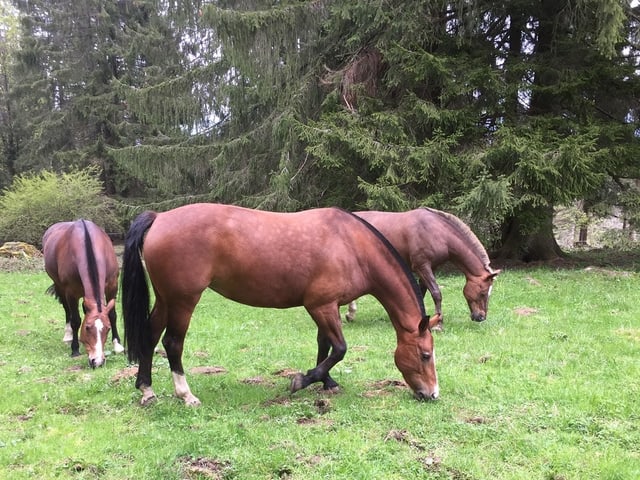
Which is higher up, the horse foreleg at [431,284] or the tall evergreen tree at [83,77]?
the tall evergreen tree at [83,77]

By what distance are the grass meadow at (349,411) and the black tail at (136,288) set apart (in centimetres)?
67

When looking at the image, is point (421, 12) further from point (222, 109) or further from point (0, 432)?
point (0, 432)

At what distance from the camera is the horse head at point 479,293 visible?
724 cm

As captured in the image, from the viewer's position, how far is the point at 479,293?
7.27 m

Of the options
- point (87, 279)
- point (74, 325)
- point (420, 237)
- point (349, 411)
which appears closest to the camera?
point (349, 411)

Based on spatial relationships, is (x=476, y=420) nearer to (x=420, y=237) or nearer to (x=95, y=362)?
(x=420, y=237)

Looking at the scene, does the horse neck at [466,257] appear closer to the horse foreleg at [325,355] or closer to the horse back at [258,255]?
the horse back at [258,255]

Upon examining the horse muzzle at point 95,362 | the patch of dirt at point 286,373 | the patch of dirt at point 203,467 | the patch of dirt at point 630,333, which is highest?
the patch of dirt at point 630,333

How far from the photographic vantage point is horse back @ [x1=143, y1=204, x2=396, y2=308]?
434 cm

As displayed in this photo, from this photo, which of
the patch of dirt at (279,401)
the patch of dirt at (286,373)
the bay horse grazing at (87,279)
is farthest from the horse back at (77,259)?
the patch of dirt at (279,401)

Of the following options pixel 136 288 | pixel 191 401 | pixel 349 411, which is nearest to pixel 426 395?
pixel 349 411

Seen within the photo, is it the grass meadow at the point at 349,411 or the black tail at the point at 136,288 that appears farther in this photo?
the black tail at the point at 136,288

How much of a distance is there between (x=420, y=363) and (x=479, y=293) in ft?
10.5

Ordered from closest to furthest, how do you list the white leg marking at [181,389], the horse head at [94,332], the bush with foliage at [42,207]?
the white leg marking at [181,389], the horse head at [94,332], the bush with foliage at [42,207]
